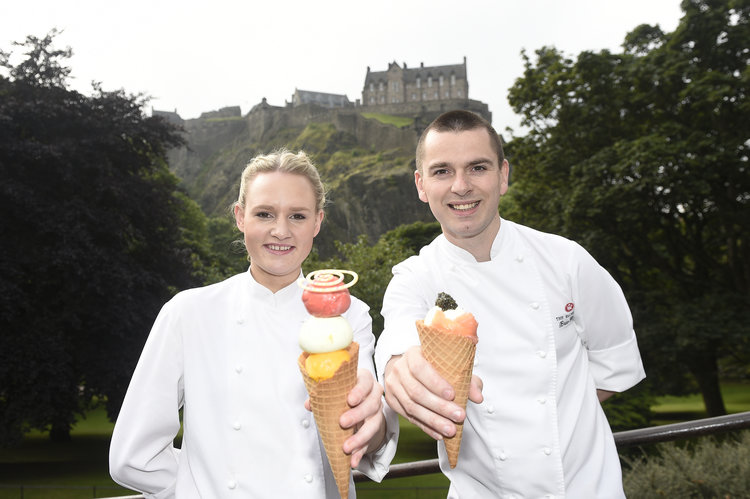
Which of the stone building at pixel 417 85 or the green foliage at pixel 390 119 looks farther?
the stone building at pixel 417 85

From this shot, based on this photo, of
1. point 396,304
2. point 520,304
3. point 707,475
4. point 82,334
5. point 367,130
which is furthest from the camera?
point 367,130

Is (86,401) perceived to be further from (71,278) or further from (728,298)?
(728,298)

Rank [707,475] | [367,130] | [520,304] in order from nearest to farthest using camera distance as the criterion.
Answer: [520,304], [707,475], [367,130]

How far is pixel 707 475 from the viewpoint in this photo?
6.08 metres

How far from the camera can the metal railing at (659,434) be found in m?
3.41

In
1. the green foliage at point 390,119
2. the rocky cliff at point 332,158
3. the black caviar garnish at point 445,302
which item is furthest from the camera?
the green foliage at point 390,119

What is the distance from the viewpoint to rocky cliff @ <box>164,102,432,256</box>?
61.5 metres

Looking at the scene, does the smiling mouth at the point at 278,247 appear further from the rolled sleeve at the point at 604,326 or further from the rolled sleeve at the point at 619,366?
the rolled sleeve at the point at 619,366

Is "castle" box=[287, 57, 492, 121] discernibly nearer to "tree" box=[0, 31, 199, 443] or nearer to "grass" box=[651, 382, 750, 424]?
"grass" box=[651, 382, 750, 424]

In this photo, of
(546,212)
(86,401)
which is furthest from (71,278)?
(546,212)

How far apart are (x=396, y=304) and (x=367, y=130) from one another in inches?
3056

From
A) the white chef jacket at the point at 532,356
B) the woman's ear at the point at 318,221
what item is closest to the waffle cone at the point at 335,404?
the white chef jacket at the point at 532,356

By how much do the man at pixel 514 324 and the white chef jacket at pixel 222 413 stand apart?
0.51 metres

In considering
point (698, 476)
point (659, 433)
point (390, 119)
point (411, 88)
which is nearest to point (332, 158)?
point (390, 119)
